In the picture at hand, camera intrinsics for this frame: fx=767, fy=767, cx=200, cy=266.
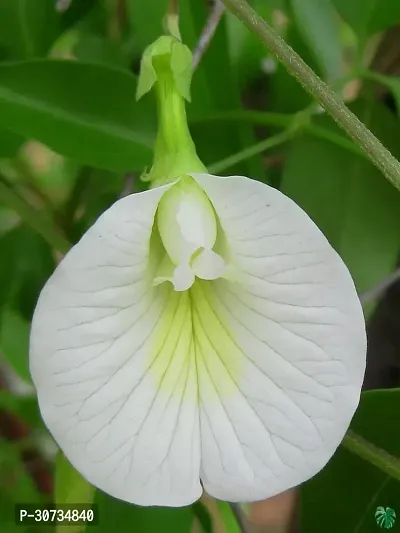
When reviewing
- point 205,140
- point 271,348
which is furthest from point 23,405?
point 271,348

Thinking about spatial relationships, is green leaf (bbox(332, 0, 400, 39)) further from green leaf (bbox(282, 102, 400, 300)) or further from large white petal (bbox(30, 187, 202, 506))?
large white petal (bbox(30, 187, 202, 506))

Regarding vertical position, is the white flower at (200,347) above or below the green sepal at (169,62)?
below

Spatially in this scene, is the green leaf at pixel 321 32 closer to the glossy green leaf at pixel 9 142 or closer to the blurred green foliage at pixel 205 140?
the blurred green foliage at pixel 205 140

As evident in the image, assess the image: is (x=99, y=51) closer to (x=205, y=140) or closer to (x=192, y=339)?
(x=205, y=140)

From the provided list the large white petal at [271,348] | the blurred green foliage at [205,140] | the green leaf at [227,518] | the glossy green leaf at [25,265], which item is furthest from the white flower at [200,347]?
the glossy green leaf at [25,265]

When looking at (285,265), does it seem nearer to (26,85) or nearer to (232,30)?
(26,85)

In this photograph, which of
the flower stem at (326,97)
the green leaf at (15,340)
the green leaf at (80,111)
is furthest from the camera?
the green leaf at (15,340)

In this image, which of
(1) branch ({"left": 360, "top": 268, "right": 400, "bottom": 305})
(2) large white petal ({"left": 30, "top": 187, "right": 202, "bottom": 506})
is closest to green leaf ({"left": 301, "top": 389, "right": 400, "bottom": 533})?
(1) branch ({"left": 360, "top": 268, "right": 400, "bottom": 305})
